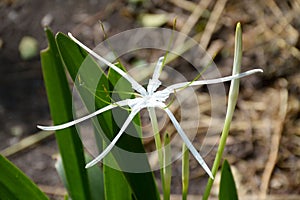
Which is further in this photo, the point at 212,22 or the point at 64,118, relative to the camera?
the point at 212,22

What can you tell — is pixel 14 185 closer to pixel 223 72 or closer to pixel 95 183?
pixel 95 183

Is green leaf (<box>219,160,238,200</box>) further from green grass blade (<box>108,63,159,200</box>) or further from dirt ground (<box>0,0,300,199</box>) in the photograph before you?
dirt ground (<box>0,0,300,199</box>)

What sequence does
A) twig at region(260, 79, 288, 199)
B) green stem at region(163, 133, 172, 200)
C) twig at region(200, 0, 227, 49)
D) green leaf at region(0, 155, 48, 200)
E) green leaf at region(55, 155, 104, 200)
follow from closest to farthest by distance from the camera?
green stem at region(163, 133, 172, 200) < green leaf at region(0, 155, 48, 200) < green leaf at region(55, 155, 104, 200) < twig at region(260, 79, 288, 199) < twig at region(200, 0, 227, 49)

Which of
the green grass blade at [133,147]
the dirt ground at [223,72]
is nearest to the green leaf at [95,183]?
the green grass blade at [133,147]

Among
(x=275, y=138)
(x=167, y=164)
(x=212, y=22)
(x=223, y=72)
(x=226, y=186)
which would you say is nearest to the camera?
(x=167, y=164)

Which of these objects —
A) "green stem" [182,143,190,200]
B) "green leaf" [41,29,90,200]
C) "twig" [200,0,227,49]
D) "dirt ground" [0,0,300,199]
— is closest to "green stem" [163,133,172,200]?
"green stem" [182,143,190,200]

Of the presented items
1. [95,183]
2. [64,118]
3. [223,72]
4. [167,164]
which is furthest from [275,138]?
[167,164]
